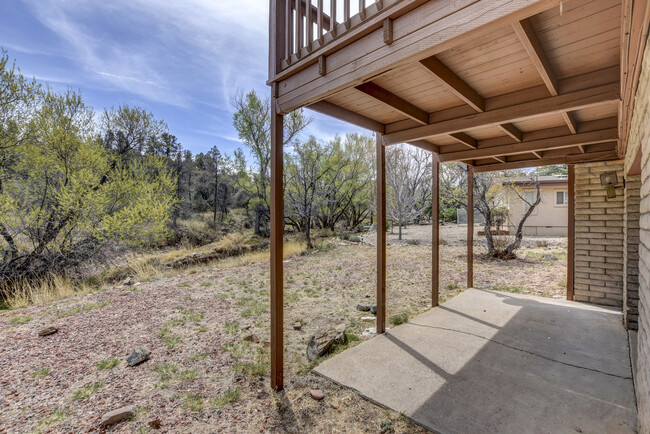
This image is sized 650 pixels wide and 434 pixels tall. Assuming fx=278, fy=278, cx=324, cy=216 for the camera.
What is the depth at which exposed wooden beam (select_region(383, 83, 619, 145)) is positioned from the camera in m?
1.99

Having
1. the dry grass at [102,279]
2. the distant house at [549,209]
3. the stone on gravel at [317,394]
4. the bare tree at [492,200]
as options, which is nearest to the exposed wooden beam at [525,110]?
the stone on gravel at [317,394]

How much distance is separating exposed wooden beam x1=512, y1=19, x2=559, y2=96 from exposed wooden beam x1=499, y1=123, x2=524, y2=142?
986 mm

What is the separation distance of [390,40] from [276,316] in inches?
82.2

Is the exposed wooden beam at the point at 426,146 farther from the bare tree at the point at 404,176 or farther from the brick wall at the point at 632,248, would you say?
the bare tree at the point at 404,176

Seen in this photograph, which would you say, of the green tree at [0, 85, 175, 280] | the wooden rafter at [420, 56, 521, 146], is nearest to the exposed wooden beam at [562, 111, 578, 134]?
the wooden rafter at [420, 56, 521, 146]

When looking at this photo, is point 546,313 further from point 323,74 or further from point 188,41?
point 188,41

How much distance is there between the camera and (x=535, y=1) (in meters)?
1.00

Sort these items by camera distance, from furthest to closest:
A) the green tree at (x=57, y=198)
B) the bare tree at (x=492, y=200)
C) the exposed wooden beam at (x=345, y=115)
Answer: the bare tree at (x=492, y=200) → the green tree at (x=57, y=198) → the exposed wooden beam at (x=345, y=115)

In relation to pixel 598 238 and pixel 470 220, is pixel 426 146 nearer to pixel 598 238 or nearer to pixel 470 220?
pixel 470 220

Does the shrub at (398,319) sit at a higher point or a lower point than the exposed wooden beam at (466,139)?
lower

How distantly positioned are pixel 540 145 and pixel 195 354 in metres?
4.60

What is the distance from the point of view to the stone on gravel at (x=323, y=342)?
9.14 feet

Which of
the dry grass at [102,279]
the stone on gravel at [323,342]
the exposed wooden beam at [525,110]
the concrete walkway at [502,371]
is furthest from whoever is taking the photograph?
the dry grass at [102,279]

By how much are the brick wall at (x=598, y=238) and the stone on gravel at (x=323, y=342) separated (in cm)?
381
